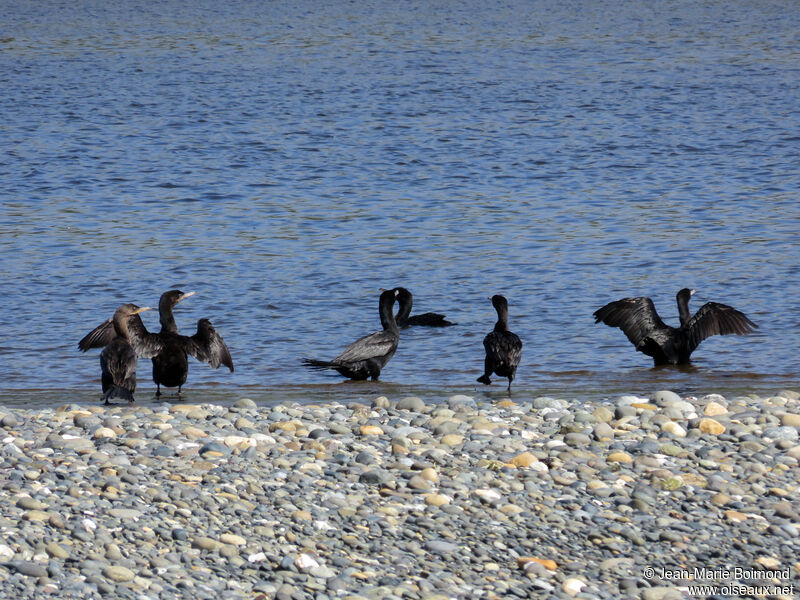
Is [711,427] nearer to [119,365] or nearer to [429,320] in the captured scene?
[119,365]

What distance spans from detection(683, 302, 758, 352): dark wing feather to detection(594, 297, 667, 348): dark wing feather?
28cm

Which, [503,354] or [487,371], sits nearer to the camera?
[503,354]

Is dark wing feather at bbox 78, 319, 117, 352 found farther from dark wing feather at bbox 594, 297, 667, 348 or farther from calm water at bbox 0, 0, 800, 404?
dark wing feather at bbox 594, 297, 667, 348

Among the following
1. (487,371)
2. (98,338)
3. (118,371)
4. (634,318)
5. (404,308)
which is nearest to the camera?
(118,371)

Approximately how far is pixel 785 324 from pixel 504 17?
27.8 meters

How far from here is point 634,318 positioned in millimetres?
11852

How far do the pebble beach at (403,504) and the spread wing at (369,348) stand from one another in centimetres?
260

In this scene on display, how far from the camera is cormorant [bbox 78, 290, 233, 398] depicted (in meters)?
10.1

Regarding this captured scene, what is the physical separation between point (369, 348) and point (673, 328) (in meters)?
2.93

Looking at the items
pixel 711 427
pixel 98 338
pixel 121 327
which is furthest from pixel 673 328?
pixel 98 338

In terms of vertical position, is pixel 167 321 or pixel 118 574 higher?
pixel 167 321

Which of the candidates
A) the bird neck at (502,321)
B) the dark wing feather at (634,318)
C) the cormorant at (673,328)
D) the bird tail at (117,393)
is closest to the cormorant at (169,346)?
the bird tail at (117,393)

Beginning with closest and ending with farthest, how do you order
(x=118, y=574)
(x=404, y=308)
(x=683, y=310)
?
(x=118, y=574) < (x=683, y=310) < (x=404, y=308)

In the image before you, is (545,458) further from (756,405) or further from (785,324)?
(785,324)
